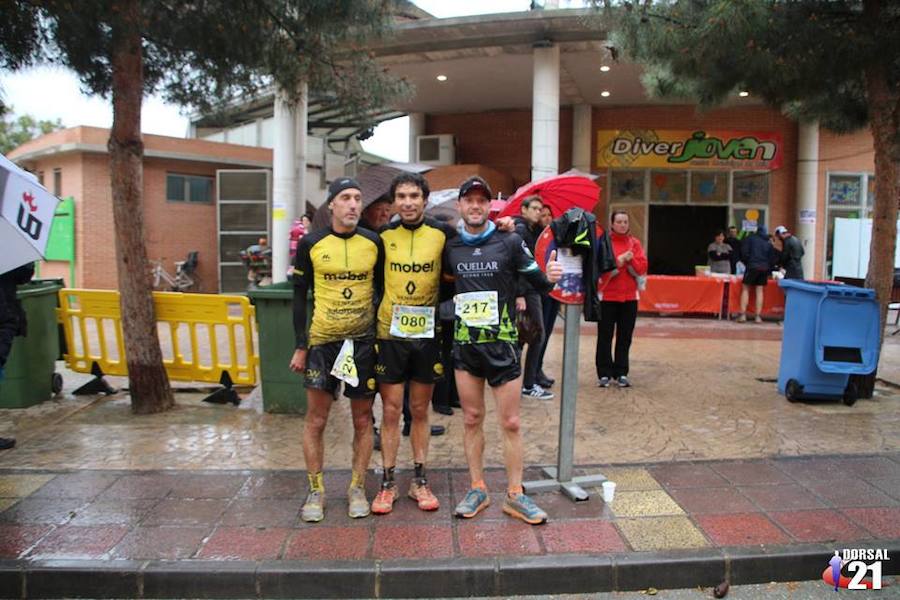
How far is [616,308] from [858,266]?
13.7 m

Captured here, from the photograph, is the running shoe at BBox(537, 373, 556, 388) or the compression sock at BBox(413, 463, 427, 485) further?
the running shoe at BBox(537, 373, 556, 388)

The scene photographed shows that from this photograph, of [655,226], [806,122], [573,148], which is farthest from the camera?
[655,226]

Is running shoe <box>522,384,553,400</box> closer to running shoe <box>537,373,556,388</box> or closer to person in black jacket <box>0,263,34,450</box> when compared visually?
running shoe <box>537,373,556,388</box>

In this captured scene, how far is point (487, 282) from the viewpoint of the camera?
4047mm

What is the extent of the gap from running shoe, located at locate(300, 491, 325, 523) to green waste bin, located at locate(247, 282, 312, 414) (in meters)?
2.22

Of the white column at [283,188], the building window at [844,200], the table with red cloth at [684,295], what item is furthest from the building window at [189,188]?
the building window at [844,200]

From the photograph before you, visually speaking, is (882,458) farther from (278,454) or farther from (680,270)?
(680,270)

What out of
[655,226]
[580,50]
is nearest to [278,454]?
[580,50]

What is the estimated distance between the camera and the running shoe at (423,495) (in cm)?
426

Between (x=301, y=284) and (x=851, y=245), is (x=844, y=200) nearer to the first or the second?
(x=851, y=245)

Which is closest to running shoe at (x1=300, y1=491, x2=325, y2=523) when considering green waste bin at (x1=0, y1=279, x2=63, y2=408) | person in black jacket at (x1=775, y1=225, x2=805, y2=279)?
green waste bin at (x1=0, y1=279, x2=63, y2=408)

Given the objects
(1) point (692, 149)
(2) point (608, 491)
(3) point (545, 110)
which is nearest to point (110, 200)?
(3) point (545, 110)

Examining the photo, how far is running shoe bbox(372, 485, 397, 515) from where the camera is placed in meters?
4.20

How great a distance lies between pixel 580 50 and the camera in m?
14.9
